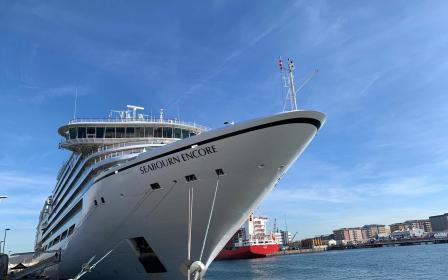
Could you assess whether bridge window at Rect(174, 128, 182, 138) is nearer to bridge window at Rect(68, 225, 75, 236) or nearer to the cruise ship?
the cruise ship

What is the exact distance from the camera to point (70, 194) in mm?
24938

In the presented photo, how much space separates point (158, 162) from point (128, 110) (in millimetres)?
13221

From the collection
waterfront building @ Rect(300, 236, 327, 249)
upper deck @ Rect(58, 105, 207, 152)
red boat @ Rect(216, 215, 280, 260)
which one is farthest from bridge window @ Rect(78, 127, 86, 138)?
waterfront building @ Rect(300, 236, 327, 249)

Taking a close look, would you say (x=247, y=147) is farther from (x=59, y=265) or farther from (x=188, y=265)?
(x=59, y=265)

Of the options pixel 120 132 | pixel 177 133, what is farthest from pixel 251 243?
pixel 120 132

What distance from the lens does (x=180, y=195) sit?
15531 mm

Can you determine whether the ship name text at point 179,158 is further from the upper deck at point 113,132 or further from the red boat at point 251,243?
the red boat at point 251,243

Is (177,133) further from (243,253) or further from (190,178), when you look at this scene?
(243,253)

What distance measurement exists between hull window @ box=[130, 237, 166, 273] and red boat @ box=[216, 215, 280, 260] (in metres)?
79.6

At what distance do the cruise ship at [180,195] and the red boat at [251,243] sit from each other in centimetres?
7945

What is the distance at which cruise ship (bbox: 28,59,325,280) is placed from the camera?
14602 millimetres

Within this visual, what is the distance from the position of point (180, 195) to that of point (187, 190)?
1.30 ft

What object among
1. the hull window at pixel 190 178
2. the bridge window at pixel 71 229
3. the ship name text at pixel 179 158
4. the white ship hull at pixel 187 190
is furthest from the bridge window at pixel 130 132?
the hull window at pixel 190 178

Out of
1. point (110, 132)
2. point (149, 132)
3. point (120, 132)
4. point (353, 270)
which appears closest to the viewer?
point (110, 132)
